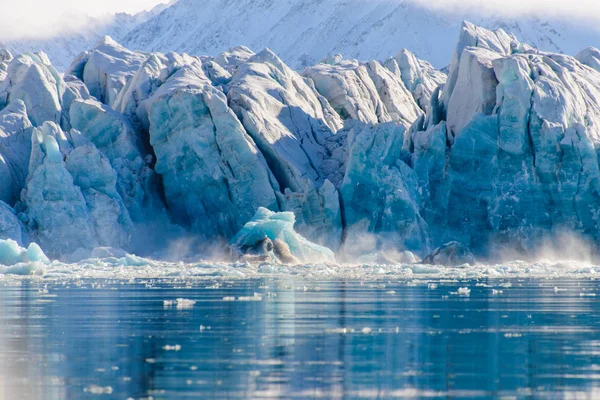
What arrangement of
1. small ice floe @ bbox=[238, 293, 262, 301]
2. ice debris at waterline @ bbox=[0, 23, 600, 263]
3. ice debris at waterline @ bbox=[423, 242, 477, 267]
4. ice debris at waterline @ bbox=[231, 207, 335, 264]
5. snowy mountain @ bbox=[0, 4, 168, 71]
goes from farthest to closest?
1. snowy mountain @ bbox=[0, 4, 168, 71]
2. ice debris at waterline @ bbox=[0, 23, 600, 263]
3. ice debris at waterline @ bbox=[423, 242, 477, 267]
4. ice debris at waterline @ bbox=[231, 207, 335, 264]
5. small ice floe @ bbox=[238, 293, 262, 301]

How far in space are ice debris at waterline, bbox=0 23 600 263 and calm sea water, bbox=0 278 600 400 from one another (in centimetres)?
1790

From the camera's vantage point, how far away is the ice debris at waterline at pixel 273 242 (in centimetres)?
3550

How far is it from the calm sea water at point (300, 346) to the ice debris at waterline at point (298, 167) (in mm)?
17901

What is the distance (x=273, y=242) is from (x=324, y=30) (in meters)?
71.2

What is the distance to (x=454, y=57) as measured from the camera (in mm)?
45438

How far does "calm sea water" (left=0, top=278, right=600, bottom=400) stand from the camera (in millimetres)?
9297

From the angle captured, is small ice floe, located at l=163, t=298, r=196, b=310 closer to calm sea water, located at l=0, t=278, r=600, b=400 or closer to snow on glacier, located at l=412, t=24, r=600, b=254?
calm sea water, located at l=0, t=278, r=600, b=400

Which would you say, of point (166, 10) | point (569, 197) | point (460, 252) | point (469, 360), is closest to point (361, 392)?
point (469, 360)

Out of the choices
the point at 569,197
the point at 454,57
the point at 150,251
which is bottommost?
the point at 150,251

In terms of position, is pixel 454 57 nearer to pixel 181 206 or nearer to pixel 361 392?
pixel 181 206

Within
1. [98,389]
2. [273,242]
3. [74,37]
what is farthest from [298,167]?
[74,37]

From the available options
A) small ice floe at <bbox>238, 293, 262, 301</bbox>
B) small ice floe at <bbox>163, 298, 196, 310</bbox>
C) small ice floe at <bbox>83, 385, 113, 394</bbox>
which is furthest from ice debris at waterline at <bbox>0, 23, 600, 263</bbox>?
small ice floe at <bbox>83, 385, 113, 394</bbox>

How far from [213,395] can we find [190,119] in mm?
32622

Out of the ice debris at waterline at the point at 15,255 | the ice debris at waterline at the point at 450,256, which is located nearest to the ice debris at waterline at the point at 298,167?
the ice debris at waterline at the point at 450,256
